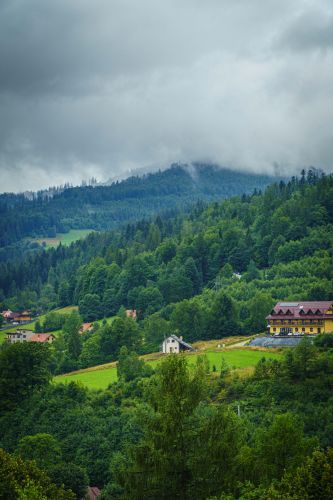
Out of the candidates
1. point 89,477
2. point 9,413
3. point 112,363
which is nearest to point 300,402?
point 89,477

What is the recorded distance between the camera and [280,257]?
114 meters

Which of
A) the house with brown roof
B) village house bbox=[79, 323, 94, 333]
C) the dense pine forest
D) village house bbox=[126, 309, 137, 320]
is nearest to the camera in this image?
the dense pine forest

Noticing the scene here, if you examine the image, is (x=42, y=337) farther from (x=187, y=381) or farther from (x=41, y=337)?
(x=187, y=381)

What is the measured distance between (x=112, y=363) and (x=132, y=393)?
2467cm

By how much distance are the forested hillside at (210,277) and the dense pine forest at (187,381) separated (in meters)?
0.26

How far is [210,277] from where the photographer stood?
121 metres

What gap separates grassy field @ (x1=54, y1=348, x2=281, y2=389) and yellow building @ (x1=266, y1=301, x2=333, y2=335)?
929 centimetres

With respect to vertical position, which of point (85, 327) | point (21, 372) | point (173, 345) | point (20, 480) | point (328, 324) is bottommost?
point (85, 327)

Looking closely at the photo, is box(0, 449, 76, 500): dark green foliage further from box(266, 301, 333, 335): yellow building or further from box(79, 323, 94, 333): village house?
A: box(79, 323, 94, 333): village house

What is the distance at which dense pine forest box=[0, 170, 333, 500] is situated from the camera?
25188 millimetres

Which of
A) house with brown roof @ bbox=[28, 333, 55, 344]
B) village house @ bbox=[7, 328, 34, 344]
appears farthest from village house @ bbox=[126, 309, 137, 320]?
village house @ bbox=[7, 328, 34, 344]

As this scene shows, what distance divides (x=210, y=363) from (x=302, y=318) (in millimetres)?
17071

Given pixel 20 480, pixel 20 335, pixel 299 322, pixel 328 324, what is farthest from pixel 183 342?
pixel 20 480

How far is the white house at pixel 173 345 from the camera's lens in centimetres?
8506
